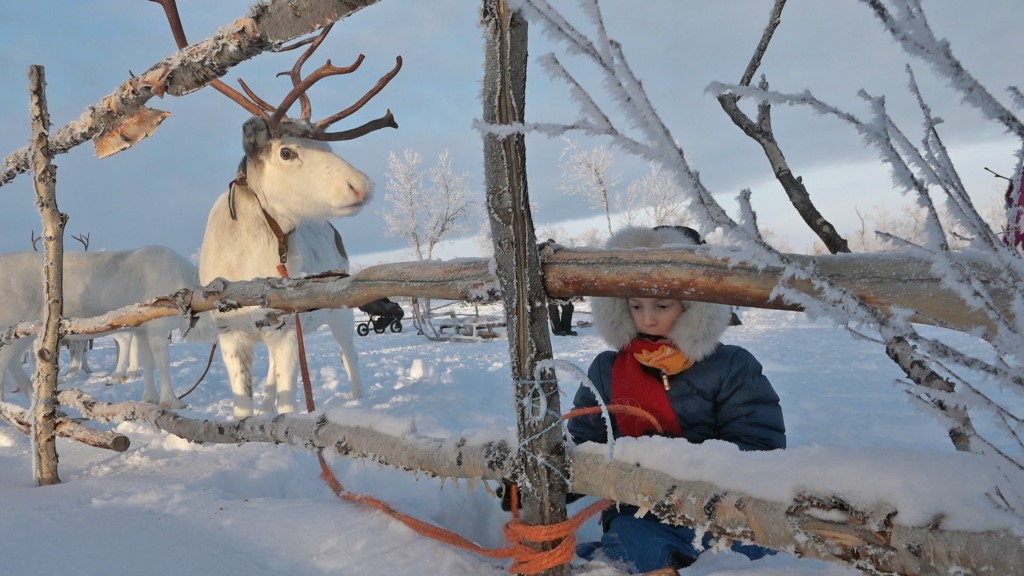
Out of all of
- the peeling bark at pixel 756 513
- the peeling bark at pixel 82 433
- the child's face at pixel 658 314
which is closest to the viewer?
the peeling bark at pixel 756 513

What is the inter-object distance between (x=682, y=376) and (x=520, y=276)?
3.86 ft

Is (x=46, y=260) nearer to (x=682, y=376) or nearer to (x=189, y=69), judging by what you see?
(x=189, y=69)

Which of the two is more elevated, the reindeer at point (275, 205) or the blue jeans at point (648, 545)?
the reindeer at point (275, 205)

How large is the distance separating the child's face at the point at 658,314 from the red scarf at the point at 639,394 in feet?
0.20

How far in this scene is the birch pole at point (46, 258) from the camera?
98.7 inches

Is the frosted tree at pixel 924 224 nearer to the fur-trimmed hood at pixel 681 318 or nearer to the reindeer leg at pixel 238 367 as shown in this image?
the fur-trimmed hood at pixel 681 318

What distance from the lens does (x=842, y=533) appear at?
2.74 feet

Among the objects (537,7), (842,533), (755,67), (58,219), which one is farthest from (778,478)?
(58,219)

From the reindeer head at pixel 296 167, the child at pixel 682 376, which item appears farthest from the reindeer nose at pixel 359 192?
the child at pixel 682 376

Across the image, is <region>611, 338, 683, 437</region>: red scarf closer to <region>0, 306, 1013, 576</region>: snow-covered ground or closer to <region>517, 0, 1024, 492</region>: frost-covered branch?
<region>0, 306, 1013, 576</region>: snow-covered ground

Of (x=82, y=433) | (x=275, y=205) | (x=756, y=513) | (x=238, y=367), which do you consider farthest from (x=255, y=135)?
(x=756, y=513)

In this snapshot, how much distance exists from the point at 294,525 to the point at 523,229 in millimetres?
1112

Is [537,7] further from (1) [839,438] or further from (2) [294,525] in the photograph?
(1) [839,438]

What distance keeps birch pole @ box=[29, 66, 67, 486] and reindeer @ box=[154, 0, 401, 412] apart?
85 centimetres
